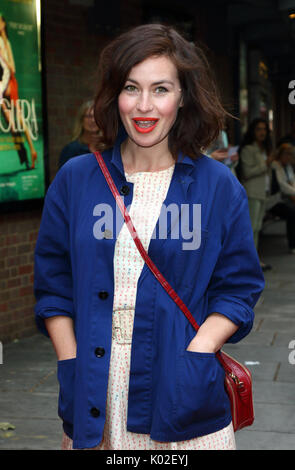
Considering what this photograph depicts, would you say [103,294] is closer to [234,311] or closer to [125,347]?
[125,347]

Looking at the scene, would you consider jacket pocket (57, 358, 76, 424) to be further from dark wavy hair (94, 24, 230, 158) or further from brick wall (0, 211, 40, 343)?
brick wall (0, 211, 40, 343)

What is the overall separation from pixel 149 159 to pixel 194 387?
699 millimetres

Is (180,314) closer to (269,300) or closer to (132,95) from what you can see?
(132,95)

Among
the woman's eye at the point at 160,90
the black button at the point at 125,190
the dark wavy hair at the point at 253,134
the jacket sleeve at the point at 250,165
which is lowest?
the jacket sleeve at the point at 250,165

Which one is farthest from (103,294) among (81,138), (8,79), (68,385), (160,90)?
(8,79)

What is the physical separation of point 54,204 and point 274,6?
37.0ft

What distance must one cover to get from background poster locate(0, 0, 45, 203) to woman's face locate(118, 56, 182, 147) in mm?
4610

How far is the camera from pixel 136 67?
2355 millimetres

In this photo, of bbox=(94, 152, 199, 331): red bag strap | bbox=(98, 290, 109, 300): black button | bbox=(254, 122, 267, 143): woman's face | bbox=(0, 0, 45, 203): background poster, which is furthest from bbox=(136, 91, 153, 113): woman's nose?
bbox=(254, 122, 267, 143): woman's face

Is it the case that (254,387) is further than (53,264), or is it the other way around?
(254,387)

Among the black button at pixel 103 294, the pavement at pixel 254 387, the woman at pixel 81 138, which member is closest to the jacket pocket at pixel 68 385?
the black button at pixel 103 294

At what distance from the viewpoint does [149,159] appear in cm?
248

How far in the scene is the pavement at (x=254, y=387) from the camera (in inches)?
187

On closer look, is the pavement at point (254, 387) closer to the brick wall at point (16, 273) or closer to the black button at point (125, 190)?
the brick wall at point (16, 273)
